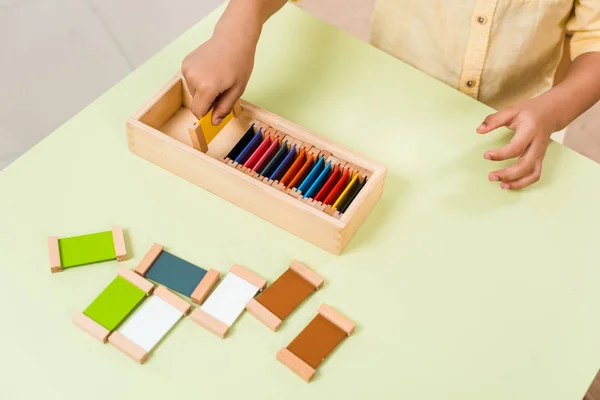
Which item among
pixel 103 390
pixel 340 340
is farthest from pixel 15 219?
pixel 340 340

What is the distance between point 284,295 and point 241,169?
0.17m

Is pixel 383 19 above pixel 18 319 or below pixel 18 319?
above

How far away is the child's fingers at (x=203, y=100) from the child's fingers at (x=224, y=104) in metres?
0.01

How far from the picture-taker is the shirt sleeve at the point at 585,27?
83cm

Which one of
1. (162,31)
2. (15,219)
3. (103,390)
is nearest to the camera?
(103,390)

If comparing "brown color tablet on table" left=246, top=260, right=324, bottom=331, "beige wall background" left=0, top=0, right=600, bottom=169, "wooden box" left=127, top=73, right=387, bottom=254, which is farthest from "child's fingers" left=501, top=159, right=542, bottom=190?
"beige wall background" left=0, top=0, right=600, bottom=169

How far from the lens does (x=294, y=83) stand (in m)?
0.88

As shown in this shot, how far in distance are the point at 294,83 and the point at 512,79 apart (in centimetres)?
37

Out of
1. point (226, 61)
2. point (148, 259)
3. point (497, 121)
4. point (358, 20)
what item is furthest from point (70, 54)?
point (497, 121)

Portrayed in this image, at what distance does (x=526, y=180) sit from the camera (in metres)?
0.77

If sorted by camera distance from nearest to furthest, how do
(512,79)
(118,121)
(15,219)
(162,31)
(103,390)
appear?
1. (103,390)
2. (15,219)
3. (118,121)
4. (512,79)
5. (162,31)

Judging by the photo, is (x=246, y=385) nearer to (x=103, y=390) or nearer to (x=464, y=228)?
(x=103, y=390)

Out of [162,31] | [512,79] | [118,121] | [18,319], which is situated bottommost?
[162,31]

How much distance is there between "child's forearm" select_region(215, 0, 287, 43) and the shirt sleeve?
0.45 metres
